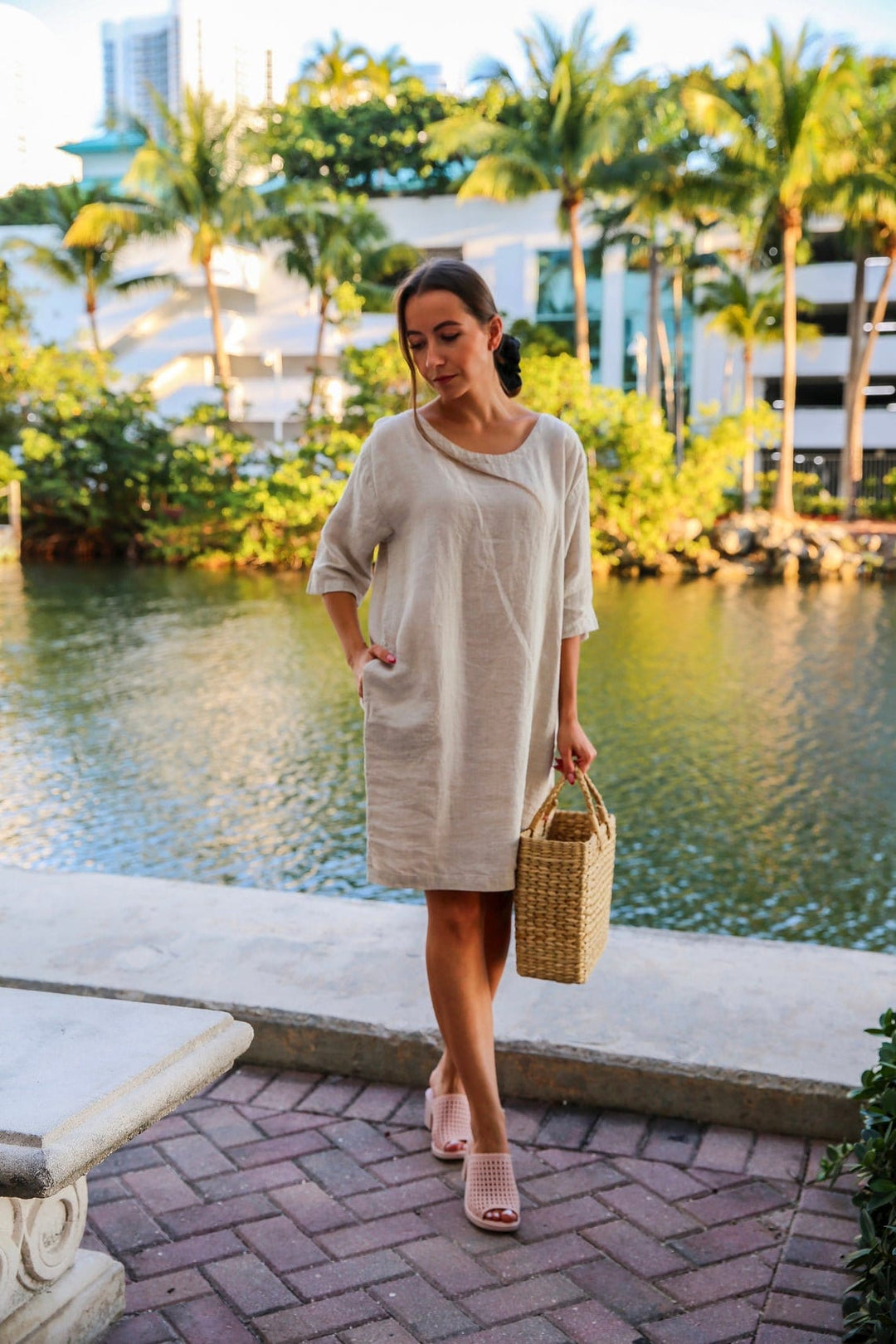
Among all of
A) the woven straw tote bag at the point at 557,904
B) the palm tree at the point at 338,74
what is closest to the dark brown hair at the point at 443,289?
the woven straw tote bag at the point at 557,904

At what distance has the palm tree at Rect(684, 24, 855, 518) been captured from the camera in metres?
22.1

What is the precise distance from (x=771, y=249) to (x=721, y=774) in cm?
2355

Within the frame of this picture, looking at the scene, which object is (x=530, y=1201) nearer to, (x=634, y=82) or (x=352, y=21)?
(x=634, y=82)

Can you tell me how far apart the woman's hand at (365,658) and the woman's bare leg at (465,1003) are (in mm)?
397

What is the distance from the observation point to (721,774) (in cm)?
743

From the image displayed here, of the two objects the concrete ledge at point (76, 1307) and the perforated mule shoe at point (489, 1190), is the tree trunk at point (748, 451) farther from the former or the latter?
the concrete ledge at point (76, 1307)

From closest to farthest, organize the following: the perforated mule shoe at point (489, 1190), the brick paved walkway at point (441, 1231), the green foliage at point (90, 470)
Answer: the brick paved walkway at point (441, 1231)
the perforated mule shoe at point (489, 1190)
the green foliage at point (90, 470)

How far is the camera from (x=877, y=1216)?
6.29 feet

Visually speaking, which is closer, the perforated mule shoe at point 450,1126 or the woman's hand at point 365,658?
the woman's hand at point 365,658

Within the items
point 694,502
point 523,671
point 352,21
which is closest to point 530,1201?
point 523,671

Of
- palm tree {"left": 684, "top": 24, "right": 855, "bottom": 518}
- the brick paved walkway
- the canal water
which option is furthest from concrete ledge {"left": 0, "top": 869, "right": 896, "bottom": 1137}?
palm tree {"left": 684, "top": 24, "right": 855, "bottom": 518}

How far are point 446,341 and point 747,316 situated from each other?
81.7 ft

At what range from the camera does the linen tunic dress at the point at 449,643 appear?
2.26 m

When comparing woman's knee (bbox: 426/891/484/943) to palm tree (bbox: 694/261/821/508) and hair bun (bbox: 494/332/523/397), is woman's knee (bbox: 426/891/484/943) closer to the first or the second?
hair bun (bbox: 494/332/523/397)
